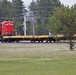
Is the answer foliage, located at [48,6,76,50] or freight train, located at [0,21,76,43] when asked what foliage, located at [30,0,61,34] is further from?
foliage, located at [48,6,76,50]

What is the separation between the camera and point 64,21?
41.2 meters

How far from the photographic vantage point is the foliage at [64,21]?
4084 cm

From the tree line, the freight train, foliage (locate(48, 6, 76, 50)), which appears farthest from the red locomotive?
the tree line

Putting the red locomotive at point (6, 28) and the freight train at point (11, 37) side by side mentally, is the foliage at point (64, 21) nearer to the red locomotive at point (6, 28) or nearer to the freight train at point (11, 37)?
the freight train at point (11, 37)

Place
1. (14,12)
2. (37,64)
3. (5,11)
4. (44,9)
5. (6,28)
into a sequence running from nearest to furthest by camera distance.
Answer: (37,64) → (6,28) → (5,11) → (14,12) → (44,9)

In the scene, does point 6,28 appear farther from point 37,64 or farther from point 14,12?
point 37,64

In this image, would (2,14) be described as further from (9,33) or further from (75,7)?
(75,7)

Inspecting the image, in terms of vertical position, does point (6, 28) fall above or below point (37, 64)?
below

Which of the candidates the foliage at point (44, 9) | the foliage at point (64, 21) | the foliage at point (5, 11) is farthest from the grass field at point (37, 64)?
the foliage at point (44, 9)

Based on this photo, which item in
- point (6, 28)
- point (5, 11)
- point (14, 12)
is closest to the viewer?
point (6, 28)

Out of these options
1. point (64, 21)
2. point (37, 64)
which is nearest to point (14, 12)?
point (64, 21)

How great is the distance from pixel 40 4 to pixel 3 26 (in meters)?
53.7

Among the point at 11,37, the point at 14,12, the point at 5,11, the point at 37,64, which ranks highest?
the point at 5,11

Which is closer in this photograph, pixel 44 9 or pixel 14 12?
pixel 14 12
